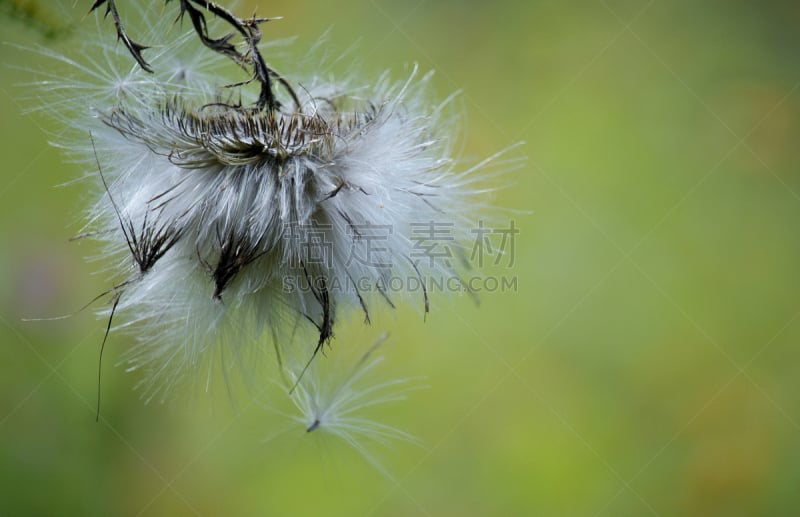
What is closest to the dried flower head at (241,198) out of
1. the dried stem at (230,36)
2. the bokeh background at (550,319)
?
the dried stem at (230,36)

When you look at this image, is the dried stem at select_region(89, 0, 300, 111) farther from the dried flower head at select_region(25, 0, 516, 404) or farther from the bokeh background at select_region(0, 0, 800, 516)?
the bokeh background at select_region(0, 0, 800, 516)

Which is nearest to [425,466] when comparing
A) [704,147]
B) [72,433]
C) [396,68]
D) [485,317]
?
[485,317]

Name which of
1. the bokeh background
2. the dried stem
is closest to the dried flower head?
the dried stem

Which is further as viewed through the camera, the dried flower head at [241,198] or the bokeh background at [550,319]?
the bokeh background at [550,319]

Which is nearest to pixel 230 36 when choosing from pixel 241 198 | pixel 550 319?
pixel 241 198

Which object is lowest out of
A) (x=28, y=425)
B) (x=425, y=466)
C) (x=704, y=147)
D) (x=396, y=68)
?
Answer: (x=28, y=425)

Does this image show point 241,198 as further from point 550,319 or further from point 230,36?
point 550,319

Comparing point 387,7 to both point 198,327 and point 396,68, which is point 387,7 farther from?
point 198,327

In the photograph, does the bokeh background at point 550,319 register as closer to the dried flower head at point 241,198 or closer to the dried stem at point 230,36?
the dried flower head at point 241,198
